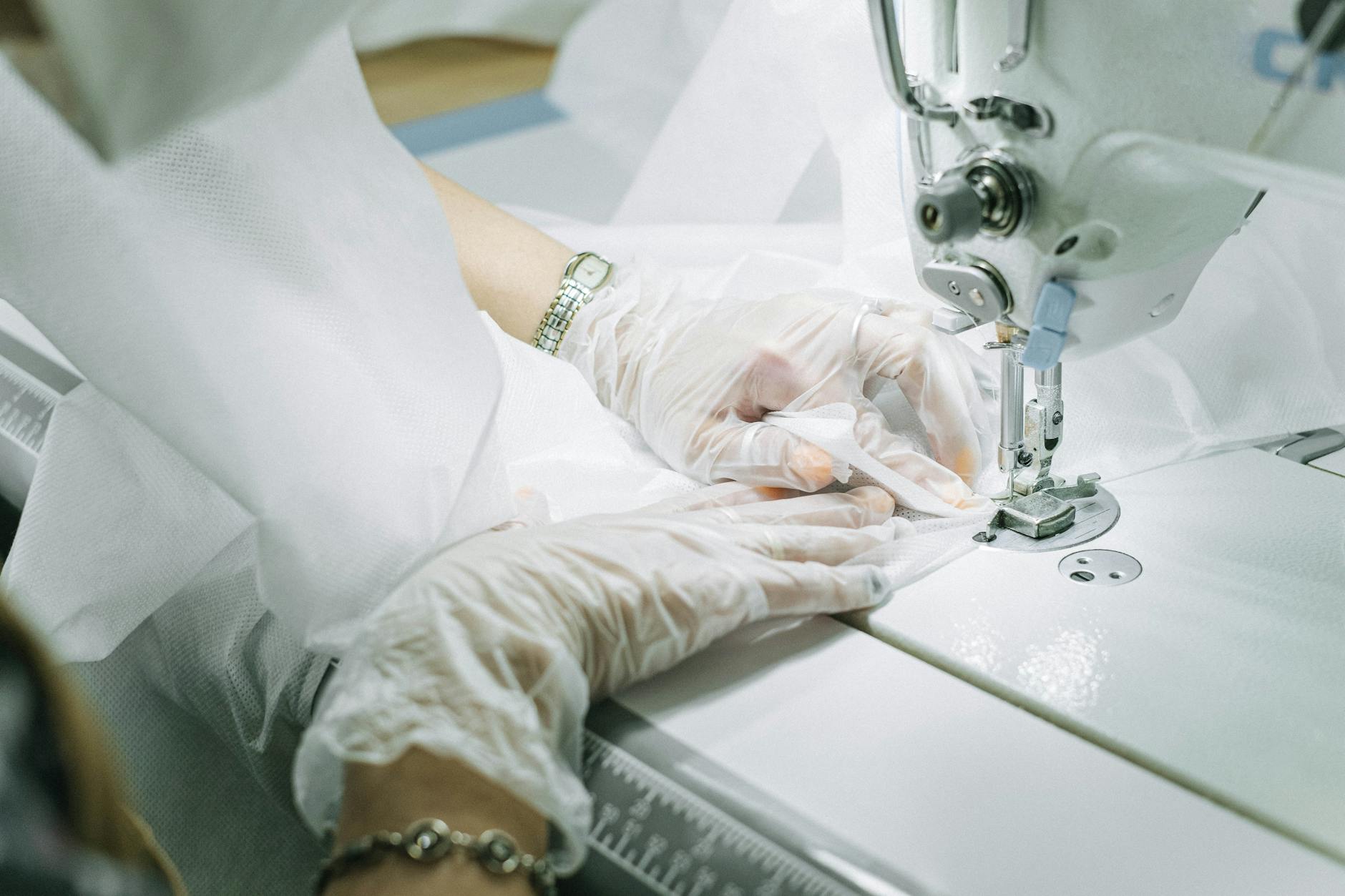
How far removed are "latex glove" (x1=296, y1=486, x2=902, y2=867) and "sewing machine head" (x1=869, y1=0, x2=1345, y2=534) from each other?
23cm

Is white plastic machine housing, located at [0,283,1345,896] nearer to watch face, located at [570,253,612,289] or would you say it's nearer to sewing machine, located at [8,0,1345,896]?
sewing machine, located at [8,0,1345,896]

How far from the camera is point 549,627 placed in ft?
2.09

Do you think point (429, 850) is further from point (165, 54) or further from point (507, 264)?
point (507, 264)

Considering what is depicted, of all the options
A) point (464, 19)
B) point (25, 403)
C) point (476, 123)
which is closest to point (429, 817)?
point (25, 403)

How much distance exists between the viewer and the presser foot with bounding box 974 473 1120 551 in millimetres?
830

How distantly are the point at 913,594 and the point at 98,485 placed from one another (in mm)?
646

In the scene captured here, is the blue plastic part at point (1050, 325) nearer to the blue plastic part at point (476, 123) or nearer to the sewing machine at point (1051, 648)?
the sewing machine at point (1051, 648)

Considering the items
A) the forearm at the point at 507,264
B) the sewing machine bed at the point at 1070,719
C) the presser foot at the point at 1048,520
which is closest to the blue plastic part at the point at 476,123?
the forearm at the point at 507,264

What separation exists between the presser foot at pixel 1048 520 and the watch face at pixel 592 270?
1.80 ft

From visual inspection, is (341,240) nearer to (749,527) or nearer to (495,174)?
(749,527)

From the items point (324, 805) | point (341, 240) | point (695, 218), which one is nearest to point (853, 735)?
point (324, 805)

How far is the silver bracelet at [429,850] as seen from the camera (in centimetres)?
56

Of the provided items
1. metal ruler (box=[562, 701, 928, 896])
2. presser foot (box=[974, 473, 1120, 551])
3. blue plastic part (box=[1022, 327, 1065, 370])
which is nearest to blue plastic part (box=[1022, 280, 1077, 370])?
blue plastic part (box=[1022, 327, 1065, 370])

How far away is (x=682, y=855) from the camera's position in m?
0.57
